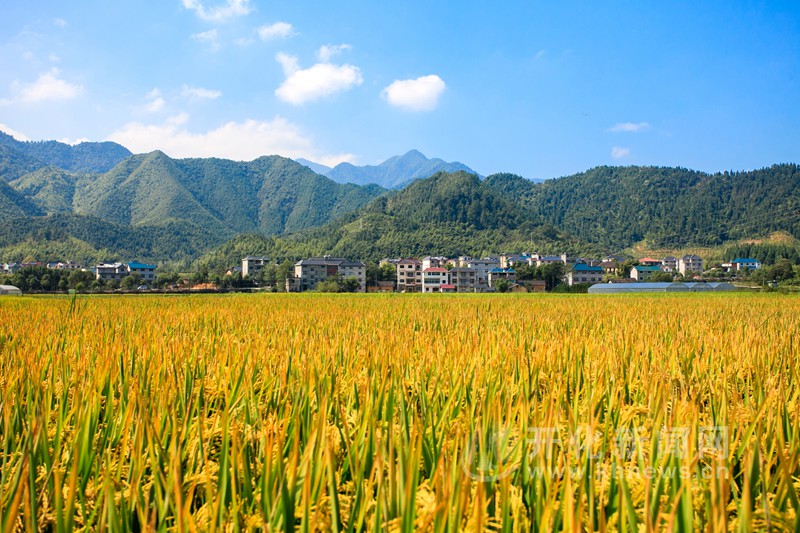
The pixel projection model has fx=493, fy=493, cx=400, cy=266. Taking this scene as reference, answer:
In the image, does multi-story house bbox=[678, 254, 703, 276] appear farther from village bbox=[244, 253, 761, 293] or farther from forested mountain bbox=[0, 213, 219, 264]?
forested mountain bbox=[0, 213, 219, 264]

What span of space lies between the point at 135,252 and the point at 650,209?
163m

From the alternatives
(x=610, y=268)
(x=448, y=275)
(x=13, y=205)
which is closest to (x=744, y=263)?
(x=610, y=268)

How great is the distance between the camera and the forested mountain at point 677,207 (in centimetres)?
15350

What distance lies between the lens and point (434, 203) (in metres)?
140

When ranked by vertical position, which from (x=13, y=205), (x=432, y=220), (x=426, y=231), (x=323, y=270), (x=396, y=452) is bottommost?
(x=396, y=452)

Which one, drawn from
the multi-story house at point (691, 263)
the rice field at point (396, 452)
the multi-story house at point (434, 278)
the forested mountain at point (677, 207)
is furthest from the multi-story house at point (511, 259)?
the rice field at point (396, 452)

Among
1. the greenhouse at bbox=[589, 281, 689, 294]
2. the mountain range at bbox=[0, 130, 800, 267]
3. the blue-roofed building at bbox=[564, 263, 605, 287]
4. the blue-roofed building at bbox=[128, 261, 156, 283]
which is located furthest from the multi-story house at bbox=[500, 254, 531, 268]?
the blue-roofed building at bbox=[128, 261, 156, 283]

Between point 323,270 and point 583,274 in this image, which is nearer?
point 323,270

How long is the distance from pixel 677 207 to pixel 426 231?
331 ft

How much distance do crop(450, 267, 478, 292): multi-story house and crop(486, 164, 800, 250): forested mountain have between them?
312 ft

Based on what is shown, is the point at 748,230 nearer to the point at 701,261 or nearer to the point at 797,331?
the point at 701,261

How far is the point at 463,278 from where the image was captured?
82875 millimetres

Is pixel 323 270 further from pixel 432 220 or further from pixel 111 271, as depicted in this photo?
pixel 432 220

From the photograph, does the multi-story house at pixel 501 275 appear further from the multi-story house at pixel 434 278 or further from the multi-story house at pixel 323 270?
the multi-story house at pixel 323 270
